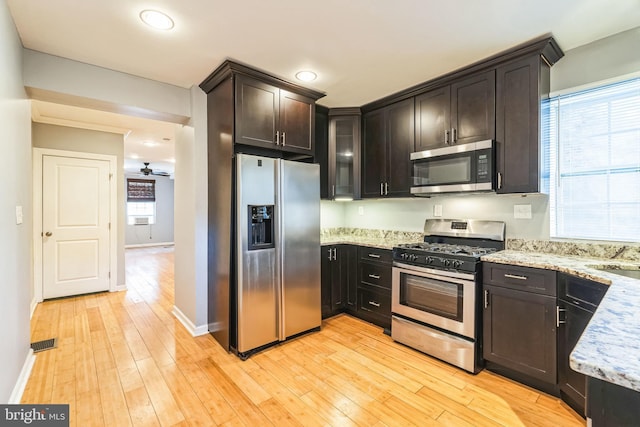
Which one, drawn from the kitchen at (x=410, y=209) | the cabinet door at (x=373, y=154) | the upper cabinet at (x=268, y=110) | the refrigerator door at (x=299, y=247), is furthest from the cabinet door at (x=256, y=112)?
the kitchen at (x=410, y=209)

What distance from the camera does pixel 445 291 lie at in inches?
97.2

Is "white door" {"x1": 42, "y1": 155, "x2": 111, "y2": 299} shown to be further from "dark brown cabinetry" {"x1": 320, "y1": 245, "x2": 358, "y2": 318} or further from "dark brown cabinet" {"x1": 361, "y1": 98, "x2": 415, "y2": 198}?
"dark brown cabinet" {"x1": 361, "y1": 98, "x2": 415, "y2": 198}

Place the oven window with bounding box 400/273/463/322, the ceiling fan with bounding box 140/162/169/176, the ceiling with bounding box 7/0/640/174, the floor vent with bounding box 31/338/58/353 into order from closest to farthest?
1. the ceiling with bounding box 7/0/640/174
2. the oven window with bounding box 400/273/463/322
3. the floor vent with bounding box 31/338/58/353
4. the ceiling fan with bounding box 140/162/169/176

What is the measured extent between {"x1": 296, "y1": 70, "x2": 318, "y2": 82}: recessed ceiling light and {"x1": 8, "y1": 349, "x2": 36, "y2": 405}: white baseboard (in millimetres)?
3112

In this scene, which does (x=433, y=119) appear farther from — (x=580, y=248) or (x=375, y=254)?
(x=580, y=248)

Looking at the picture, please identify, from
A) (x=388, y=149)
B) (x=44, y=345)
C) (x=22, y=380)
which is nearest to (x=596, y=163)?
(x=388, y=149)

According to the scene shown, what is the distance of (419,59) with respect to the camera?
245 centimetres

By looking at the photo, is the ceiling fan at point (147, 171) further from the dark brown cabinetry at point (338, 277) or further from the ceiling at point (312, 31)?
the dark brown cabinetry at point (338, 277)

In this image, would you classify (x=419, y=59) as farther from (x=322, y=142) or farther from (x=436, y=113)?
(x=322, y=142)

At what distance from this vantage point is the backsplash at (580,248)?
2092mm

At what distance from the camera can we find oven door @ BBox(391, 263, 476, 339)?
232 cm

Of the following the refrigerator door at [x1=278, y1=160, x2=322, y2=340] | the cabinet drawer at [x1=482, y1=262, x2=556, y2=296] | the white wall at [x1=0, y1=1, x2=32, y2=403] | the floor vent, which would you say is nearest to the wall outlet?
the cabinet drawer at [x1=482, y1=262, x2=556, y2=296]

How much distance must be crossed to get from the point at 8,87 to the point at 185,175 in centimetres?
152

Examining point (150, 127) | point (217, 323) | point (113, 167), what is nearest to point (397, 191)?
point (217, 323)
